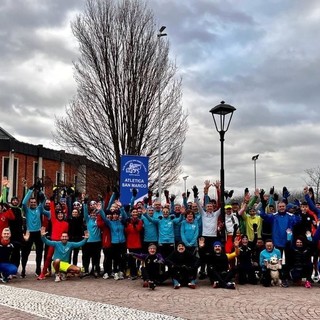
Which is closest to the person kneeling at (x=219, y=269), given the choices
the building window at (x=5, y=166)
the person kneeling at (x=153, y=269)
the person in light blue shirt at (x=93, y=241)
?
the person kneeling at (x=153, y=269)

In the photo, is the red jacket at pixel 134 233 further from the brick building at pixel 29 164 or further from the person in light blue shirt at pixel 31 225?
the brick building at pixel 29 164

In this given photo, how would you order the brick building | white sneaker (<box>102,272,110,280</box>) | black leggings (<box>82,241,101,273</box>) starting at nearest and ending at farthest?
white sneaker (<box>102,272,110,280</box>)
black leggings (<box>82,241,101,273</box>)
the brick building

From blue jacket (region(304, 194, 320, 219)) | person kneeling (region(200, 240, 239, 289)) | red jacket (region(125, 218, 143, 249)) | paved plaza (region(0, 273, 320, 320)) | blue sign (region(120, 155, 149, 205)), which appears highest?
blue sign (region(120, 155, 149, 205))

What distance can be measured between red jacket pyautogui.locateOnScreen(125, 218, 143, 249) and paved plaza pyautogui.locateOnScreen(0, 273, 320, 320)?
110 centimetres

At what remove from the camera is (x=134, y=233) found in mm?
12906

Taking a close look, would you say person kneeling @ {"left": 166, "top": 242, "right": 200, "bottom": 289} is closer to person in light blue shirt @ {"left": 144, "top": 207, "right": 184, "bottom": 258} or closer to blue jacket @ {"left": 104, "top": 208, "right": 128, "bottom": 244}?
person in light blue shirt @ {"left": 144, "top": 207, "right": 184, "bottom": 258}

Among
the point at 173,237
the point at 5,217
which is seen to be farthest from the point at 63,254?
the point at 173,237

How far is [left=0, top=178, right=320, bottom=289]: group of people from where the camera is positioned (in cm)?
1195

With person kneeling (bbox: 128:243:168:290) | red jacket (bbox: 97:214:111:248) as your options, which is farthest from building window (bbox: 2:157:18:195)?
person kneeling (bbox: 128:243:168:290)

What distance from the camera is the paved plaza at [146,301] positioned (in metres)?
8.12

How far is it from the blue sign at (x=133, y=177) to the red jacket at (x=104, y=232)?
177 inches

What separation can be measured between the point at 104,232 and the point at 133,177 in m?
5.18

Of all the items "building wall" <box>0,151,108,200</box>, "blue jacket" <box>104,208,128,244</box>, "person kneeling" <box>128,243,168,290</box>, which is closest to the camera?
"person kneeling" <box>128,243,168,290</box>

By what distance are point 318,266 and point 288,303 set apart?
340 cm
